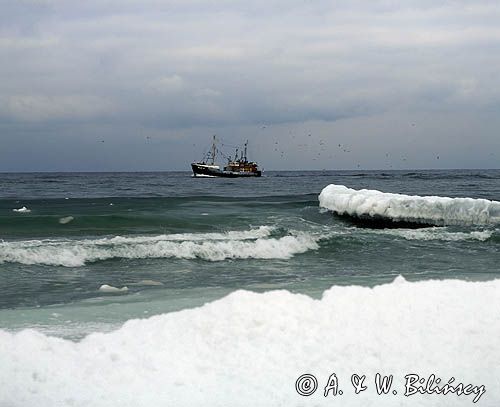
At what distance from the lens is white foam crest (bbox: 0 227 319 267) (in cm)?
1209

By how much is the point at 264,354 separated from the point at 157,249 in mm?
9281

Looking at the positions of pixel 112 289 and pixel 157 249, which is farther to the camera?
pixel 157 249

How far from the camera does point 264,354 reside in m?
4.00

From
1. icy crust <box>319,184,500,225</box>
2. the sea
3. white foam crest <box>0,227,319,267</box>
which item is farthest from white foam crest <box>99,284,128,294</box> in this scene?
icy crust <box>319,184,500,225</box>

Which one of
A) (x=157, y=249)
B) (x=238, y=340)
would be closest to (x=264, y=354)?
(x=238, y=340)

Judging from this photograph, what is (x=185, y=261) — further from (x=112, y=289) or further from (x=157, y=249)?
(x=112, y=289)

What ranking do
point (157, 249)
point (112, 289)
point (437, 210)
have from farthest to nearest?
point (437, 210)
point (157, 249)
point (112, 289)

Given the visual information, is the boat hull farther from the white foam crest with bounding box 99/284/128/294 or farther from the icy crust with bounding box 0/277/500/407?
the icy crust with bounding box 0/277/500/407

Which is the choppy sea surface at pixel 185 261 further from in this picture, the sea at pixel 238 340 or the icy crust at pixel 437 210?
the icy crust at pixel 437 210

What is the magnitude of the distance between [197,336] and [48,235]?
534 inches

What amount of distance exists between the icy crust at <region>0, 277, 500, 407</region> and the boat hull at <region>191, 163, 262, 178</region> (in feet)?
262

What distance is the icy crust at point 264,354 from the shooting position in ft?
11.6

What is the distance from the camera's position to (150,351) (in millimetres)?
4078

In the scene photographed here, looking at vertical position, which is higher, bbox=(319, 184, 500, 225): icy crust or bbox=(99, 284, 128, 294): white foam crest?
bbox=(319, 184, 500, 225): icy crust
